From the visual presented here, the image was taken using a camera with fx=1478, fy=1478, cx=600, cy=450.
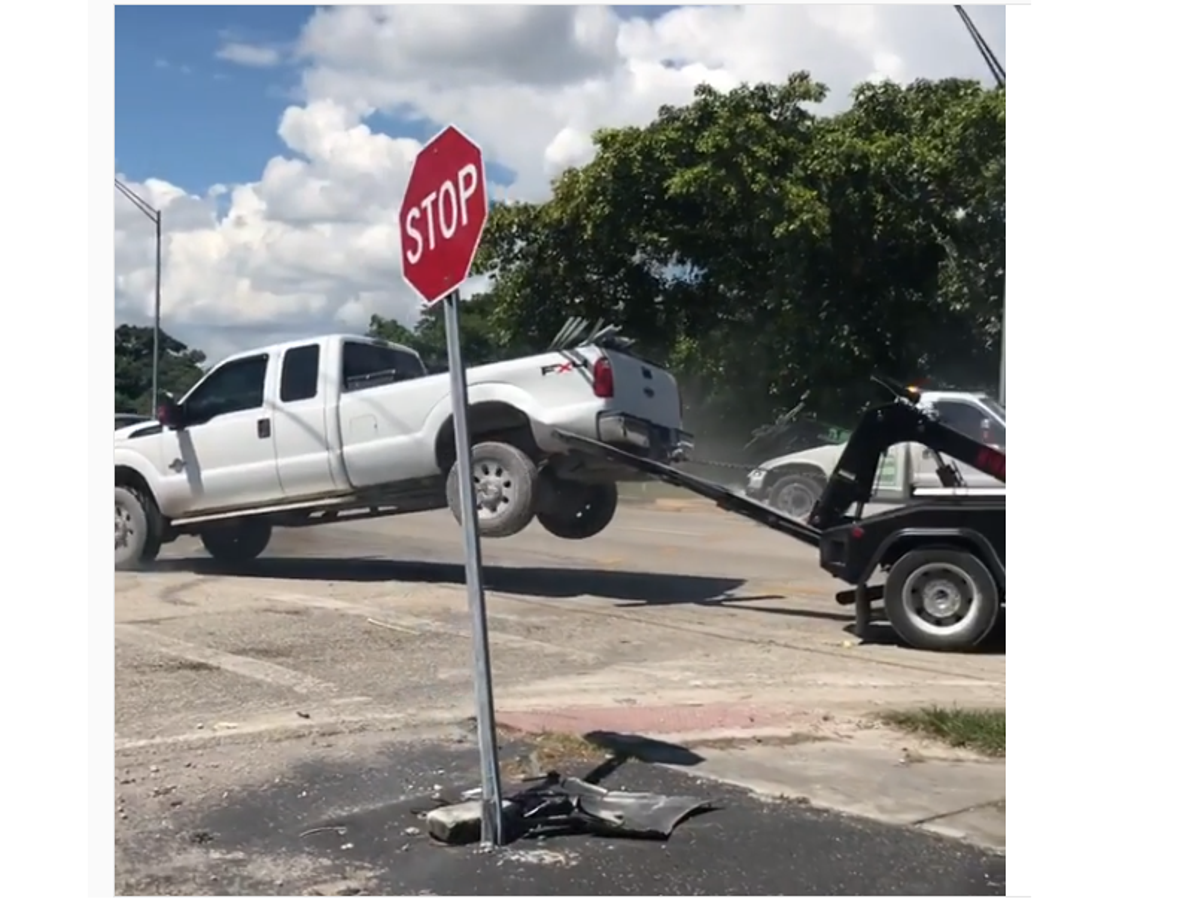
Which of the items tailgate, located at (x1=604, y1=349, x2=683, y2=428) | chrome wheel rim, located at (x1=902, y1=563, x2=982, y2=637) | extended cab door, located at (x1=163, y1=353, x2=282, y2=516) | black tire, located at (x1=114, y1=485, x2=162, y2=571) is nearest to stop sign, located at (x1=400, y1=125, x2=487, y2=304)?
tailgate, located at (x1=604, y1=349, x2=683, y2=428)

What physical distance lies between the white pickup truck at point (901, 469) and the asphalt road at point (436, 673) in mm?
300

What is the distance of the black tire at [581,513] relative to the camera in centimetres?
760

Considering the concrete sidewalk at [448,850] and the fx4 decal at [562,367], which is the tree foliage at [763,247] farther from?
the concrete sidewalk at [448,850]

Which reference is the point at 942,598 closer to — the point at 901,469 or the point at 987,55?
the point at 901,469

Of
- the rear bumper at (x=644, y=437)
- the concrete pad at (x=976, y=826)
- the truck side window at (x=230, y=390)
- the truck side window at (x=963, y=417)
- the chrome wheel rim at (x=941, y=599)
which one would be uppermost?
the truck side window at (x=230, y=390)

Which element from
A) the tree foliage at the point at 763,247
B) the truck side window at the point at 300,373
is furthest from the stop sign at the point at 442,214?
the truck side window at the point at 300,373

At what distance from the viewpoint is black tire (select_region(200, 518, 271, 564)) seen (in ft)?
26.7

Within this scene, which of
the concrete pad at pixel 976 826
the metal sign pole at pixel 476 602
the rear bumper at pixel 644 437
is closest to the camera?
the metal sign pole at pixel 476 602

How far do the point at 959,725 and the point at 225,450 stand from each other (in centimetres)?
409

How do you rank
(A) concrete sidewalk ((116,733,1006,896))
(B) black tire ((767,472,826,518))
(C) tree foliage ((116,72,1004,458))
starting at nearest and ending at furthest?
1. (A) concrete sidewalk ((116,733,1006,896))
2. (C) tree foliage ((116,72,1004,458))
3. (B) black tire ((767,472,826,518))

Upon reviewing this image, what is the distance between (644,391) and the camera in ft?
23.8

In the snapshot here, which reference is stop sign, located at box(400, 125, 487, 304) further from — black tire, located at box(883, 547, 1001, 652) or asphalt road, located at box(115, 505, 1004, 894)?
black tire, located at box(883, 547, 1001, 652)

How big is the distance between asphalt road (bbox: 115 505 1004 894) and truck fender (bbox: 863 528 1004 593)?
1.43 feet
